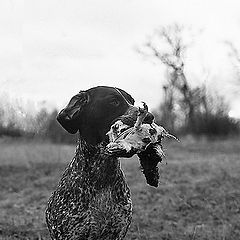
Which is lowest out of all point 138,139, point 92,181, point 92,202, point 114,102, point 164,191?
point 164,191

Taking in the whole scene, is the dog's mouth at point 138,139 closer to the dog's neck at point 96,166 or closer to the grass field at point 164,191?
the dog's neck at point 96,166

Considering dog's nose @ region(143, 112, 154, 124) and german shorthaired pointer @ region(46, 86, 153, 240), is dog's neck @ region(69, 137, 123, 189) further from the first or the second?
dog's nose @ region(143, 112, 154, 124)

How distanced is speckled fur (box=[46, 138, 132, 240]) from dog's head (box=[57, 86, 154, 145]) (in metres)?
0.10

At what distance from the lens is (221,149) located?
53.4 ft

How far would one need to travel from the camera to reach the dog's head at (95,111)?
2655 mm

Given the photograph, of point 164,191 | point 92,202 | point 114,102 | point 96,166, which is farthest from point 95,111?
point 164,191

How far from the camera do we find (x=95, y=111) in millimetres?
2695

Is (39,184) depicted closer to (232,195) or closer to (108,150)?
(232,195)

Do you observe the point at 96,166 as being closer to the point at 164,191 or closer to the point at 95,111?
the point at 95,111

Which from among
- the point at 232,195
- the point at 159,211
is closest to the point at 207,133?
the point at 232,195

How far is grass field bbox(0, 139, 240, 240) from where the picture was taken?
795cm

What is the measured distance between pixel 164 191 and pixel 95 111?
27.6ft

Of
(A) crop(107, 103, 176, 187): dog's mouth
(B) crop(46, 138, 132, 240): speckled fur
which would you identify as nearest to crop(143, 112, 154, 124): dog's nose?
(A) crop(107, 103, 176, 187): dog's mouth

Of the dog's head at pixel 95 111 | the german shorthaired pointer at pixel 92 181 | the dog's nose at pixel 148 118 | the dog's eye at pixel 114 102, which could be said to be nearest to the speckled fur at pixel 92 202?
the german shorthaired pointer at pixel 92 181
